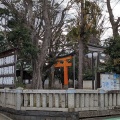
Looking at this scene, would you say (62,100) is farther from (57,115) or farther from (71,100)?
(57,115)

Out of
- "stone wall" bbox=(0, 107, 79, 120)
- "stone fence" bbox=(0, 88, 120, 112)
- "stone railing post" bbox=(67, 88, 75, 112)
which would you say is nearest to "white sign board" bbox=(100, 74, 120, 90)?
"stone fence" bbox=(0, 88, 120, 112)

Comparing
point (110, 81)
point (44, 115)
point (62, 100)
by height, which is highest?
point (110, 81)

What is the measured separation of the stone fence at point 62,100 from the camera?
1115 cm

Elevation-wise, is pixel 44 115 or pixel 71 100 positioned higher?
pixel 71 100

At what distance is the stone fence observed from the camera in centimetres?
1115

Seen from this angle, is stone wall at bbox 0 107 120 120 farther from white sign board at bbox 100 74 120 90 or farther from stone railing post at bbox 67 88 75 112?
white sign board at bbox 100 74 120 90

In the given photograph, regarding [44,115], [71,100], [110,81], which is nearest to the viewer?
[71,100]

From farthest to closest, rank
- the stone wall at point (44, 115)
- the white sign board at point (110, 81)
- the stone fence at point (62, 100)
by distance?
the white sign board at point (110, 81)
the stone fence at point (62, 100)
the stone wall at point (44, 115)

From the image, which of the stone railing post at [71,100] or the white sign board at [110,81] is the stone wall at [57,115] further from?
the white sign board at [110,81]

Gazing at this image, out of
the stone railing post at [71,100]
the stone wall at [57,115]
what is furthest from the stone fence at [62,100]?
the stone wall at [57,115]

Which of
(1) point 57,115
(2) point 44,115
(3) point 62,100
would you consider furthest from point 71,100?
(2) point 44,115

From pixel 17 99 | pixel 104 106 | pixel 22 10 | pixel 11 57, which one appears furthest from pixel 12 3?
pixel 104 106

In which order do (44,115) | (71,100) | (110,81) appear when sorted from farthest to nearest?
(110,81) < (44,115) < (71,100)

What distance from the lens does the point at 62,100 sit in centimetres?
1115
